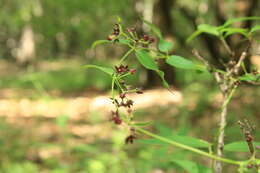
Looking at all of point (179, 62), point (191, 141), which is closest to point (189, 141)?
point (191, 141)

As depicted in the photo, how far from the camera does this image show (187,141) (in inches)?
24.1

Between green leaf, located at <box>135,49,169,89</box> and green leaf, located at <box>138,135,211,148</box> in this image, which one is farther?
green leaf, located at <box>138,135,211,148</box>

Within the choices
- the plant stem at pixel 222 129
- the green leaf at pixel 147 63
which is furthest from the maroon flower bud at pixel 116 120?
the plant stem at pixel 222 129

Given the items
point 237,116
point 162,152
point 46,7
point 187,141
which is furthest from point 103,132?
point 46,7

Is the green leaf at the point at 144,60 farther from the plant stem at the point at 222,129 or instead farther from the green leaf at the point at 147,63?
the plant stem at the point at 222,129

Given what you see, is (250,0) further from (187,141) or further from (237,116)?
(187,141)

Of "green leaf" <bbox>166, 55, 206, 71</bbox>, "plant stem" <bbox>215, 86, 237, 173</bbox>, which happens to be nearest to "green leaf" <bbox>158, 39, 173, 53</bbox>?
"green leaf" <bbox>166, 55, 206, 71</bbox>

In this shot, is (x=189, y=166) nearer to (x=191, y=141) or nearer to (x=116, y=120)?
(x=191, y=141)

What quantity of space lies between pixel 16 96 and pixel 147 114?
3300 mm

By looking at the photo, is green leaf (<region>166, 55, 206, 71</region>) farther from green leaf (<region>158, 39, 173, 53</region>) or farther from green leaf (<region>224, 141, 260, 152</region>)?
green leaf (<region>224, 141, 260, 152</region>)

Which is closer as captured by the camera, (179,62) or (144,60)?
(144,60)

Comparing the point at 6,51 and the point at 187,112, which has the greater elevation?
the point at 6,51

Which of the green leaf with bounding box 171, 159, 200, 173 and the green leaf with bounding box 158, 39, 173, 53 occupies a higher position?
the green leaf with bounding box 158, 39, 173, 53

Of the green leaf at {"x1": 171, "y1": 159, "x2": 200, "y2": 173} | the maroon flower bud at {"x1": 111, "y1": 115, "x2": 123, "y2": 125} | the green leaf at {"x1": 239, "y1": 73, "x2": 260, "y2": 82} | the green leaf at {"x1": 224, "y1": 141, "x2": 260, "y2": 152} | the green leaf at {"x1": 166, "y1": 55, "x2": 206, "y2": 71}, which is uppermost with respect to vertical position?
the green leaf at {"x1": 166, "y1": 55, "x2": 206, "y2": 71}
